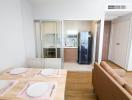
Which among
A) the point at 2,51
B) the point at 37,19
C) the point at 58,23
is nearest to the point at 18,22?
the point at 2,51

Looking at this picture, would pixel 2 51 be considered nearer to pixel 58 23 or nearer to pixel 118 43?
pixel 58 23

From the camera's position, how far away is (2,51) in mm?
1849

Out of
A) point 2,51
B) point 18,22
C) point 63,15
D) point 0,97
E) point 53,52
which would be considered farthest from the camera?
point 53,52

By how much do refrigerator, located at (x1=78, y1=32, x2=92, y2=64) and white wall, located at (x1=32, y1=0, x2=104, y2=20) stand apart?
1.20 meters

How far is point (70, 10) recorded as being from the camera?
363 centimetres

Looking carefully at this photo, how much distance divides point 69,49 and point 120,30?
258 cm

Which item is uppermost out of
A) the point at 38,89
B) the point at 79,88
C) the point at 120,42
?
the point at 120,42

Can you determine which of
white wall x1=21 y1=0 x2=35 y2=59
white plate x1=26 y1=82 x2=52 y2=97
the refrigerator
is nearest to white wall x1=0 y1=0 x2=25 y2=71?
white wall x1=21 y1=0 x2=35 y2=59

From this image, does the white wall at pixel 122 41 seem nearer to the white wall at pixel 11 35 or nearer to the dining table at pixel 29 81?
the dining table at pixel 29 81

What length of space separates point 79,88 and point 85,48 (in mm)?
2477

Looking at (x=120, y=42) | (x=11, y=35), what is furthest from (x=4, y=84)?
(x=120, y=42)

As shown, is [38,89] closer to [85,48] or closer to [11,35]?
[11,35]

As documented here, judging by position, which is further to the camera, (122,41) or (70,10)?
(122,41)

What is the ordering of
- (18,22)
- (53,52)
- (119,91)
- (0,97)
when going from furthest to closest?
(53,52), (18,22), (119,91), (0,97)
